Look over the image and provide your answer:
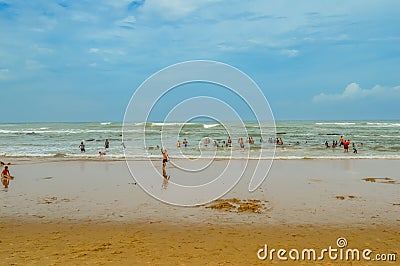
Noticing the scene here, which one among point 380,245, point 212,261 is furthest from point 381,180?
point 212,261

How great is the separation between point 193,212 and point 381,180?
35.7 feet

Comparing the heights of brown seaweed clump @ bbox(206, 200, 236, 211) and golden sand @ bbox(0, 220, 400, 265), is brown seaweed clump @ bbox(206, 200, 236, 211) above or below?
above

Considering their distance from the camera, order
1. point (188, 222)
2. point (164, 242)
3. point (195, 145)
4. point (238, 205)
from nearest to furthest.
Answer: point (164, 242) < point (188, 222) < point (238, 205) < point (195, 145)

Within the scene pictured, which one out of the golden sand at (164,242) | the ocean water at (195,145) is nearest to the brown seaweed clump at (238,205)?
the golden sand at (164,242)

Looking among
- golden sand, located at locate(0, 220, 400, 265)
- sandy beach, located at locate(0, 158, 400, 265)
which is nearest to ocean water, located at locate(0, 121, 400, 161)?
sandy beach, located at locate(0, 158, 400, 265)

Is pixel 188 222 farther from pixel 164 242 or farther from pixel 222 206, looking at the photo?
pixel 222 206

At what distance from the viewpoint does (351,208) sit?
11555 mm

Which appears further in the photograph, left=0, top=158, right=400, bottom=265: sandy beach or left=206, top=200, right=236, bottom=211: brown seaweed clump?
left=206, top=200, right=236, bottom=211: brown seaweed clump

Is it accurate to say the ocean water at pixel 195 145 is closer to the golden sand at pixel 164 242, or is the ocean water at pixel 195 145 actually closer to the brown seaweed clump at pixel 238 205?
the brown seaweed clump at pixel 238 205

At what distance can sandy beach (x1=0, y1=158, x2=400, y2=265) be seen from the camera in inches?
301

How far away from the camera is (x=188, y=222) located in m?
10.1

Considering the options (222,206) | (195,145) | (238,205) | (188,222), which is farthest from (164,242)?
(195,145)

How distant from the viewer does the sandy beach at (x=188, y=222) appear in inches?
301

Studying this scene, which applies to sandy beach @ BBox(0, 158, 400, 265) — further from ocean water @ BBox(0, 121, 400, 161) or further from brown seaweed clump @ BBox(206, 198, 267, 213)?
ocean water @ BBox(0, 121, 400, 161)
